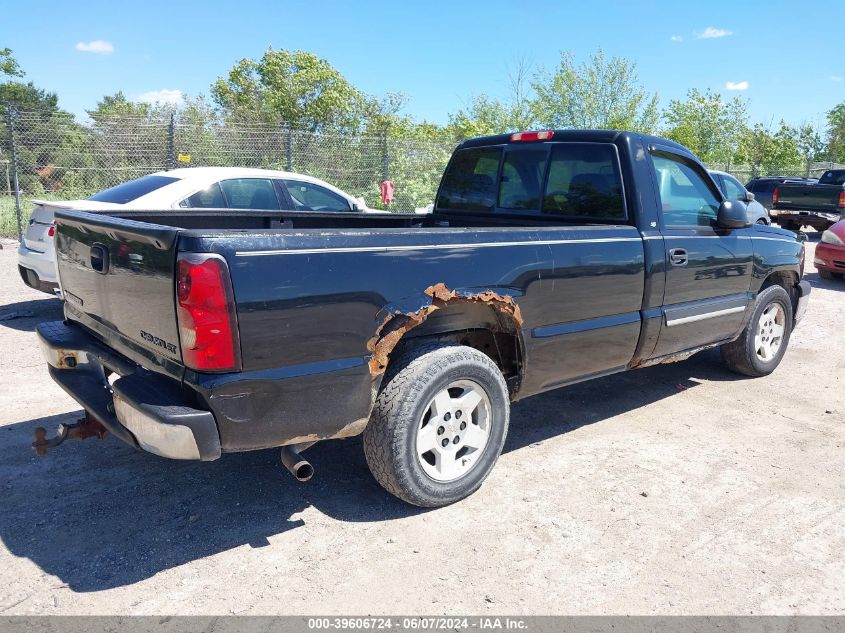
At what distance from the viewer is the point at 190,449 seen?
2783mm

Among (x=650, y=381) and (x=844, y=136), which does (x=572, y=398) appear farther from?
(x=844, y=136)

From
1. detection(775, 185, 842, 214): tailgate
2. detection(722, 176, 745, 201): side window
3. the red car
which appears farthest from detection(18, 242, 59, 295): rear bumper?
detection(775, 185, 842, 214): tailgate

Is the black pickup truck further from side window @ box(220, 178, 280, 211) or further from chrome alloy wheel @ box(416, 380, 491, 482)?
side window @ box(220, 178, 280, 211)

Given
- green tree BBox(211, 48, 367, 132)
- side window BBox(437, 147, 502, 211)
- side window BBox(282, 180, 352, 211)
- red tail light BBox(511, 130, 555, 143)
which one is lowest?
side window BBox(282, 180, 352, 211)

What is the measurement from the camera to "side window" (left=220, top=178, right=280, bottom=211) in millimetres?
7395

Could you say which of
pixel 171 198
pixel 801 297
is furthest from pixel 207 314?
pixel 801 297

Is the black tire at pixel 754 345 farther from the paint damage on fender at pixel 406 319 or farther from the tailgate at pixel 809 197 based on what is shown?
the tailgate at pixel 809 197

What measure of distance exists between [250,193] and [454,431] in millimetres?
4844

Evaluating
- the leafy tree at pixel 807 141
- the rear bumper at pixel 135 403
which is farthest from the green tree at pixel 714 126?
the rear bumper at pixel 135 403

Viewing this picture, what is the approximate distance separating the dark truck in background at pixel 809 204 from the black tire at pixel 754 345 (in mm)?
12781

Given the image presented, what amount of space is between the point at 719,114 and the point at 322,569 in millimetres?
37769

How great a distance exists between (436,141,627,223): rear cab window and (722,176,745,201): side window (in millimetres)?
10605

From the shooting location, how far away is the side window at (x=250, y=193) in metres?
7.39

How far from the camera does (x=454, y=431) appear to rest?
12.0 feet
